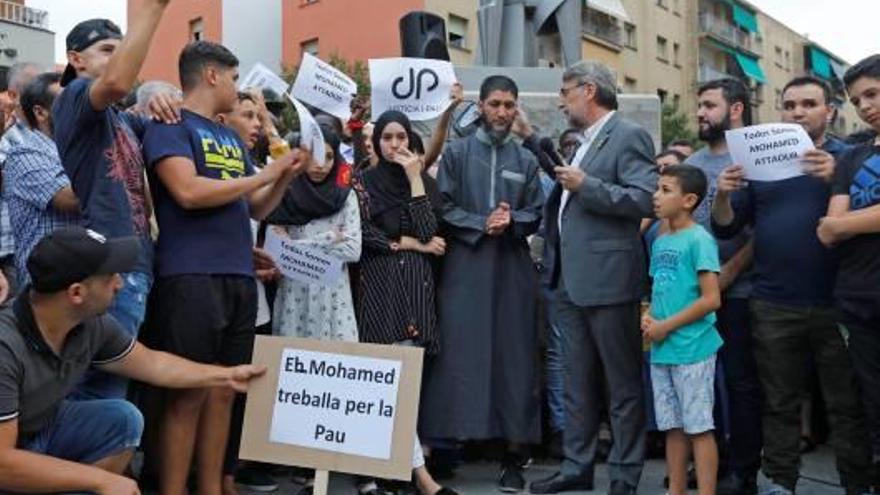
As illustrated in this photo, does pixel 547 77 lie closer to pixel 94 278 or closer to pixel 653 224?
pixel 653 224

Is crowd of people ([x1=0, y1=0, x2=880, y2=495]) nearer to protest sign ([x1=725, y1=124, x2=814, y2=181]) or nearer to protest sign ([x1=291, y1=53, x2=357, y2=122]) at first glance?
protest sign ([x1=725, y1=124, x2=814, y2=181])

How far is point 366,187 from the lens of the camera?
5.17 m

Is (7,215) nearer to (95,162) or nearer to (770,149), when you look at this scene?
(95,162)

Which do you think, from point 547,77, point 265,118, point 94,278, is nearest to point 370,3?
point 547,77

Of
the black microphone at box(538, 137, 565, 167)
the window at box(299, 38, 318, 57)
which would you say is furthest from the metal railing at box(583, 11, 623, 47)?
the black microphone at box(538, 137, 565, 167)

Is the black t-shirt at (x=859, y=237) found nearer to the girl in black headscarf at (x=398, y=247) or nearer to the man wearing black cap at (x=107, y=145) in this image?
the girl in black headscarf at (x=398, y=247)

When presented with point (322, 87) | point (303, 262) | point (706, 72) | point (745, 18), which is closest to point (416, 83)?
point (322, 87)

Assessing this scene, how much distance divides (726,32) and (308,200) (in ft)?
170

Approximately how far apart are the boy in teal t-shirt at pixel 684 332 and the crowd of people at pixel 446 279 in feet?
0.04

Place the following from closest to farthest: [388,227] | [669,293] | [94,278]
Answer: [94,278] < [669,293] < [388,227]

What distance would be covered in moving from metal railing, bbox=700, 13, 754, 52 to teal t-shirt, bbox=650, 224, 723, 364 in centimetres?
4857

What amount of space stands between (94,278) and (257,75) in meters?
2.64

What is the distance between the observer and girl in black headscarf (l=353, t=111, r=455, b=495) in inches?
196

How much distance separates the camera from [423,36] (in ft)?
23.3
